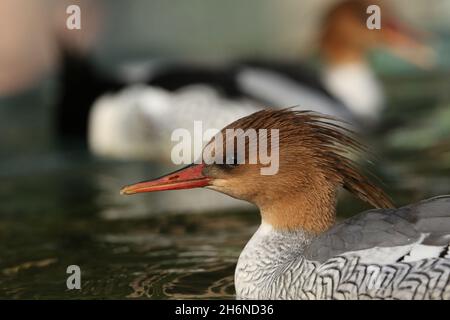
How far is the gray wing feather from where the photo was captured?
545 centimetres

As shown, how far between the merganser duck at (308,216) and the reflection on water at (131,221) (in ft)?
1.45

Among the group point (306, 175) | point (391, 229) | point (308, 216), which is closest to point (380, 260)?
point (391, 229)

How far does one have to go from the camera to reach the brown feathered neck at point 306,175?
19.9ft

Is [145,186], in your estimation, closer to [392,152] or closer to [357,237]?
[357,237]

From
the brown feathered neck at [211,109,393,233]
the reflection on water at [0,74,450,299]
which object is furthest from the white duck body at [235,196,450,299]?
the reflection on water at [0,74,450,299]

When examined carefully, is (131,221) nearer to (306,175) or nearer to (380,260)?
(306,175)

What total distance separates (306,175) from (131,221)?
8.85 ft

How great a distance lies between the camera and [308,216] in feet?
20.0

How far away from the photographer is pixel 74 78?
12.4 meters

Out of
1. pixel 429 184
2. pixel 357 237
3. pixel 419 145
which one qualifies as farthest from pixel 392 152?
pixel 357 237

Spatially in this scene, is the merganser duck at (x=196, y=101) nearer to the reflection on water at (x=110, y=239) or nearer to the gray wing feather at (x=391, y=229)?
the reflection on water at (x=110, y=239)

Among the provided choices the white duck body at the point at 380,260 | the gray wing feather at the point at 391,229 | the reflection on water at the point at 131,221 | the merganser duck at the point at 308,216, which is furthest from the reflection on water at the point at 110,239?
the gray wing feather at the point at 391,229

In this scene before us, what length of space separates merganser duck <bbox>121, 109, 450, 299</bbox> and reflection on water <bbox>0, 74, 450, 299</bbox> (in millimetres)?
442

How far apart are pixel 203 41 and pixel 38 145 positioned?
12.7ft
